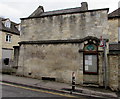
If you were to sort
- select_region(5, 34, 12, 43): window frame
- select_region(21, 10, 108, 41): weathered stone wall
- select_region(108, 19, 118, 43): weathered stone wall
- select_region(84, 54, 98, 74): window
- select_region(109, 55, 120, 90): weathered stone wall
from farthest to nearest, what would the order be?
1. select_region(5, 34, 12, 43): window frame
2. select_region(108, 19, 118, 43): weathered stone wall
3. select_region(21, 10, 108, 41): weathered stone wall
4. select_region(84, 54, 98, 74): window
5. select_region(109, 55, 120, 90): weathered stone wall

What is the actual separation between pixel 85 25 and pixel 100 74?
3970 mm

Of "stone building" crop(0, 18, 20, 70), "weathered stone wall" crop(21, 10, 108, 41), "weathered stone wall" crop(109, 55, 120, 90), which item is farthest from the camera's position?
"stone building" crop(0, 18, 20, 70)

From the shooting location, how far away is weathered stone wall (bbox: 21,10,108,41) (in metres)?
7.60

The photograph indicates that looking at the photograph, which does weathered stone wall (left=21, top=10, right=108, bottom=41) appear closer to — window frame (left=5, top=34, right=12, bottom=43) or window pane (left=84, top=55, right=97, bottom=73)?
window pane (left=84, top=55, right=97, bottom=73)

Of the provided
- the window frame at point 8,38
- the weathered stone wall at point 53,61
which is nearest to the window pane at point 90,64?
the weathered stone wall at point 53,61

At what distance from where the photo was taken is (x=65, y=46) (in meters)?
8.14

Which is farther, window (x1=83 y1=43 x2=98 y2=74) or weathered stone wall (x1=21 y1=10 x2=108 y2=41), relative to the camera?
weathered stone wall (x1=21 y1=10 x2=108 y2=41)

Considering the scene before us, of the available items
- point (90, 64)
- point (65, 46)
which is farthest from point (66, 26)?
point (90, 64)

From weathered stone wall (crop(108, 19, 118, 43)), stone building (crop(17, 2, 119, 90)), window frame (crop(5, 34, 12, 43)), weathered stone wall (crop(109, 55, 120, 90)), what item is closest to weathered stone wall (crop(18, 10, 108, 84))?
stone building (crop(17, 2, 119, 90))

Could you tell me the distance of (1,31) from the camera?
58.3ft

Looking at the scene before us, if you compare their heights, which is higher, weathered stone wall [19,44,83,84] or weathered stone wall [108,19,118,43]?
weathered stone wall [108,19,118,43]

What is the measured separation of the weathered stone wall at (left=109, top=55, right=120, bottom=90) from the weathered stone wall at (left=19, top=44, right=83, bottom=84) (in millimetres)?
2035

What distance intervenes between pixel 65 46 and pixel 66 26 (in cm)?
175

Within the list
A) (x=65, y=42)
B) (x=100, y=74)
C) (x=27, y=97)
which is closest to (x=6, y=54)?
(x=65, y=42)
